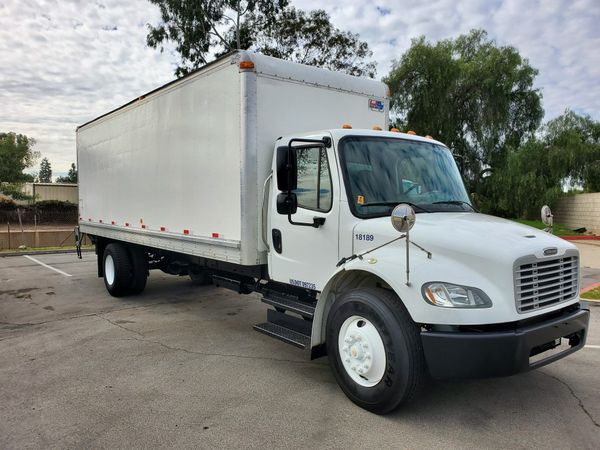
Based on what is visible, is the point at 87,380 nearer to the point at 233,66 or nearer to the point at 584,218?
the point at 233,66

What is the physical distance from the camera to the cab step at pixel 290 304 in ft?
15.6

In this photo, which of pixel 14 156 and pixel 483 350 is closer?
pixel 483 350

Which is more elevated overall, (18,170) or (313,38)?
(313,38)

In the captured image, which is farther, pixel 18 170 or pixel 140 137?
pixel 18 170

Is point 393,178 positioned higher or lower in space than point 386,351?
higher

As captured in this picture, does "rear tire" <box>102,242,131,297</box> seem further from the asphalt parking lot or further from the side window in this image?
the side window

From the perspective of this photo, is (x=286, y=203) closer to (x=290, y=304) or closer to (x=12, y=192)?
(x=290, y=304)

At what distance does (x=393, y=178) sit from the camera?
4.43 meters

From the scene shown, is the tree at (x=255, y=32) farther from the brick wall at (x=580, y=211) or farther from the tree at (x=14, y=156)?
the tree at (x=14, y=156)

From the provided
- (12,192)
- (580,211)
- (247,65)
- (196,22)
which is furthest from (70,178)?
(247,65)

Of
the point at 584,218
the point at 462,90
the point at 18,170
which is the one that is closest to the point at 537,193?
the point at 584,218

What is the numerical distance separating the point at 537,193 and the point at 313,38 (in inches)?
591

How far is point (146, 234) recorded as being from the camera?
24.4ft

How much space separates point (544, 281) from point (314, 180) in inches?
85.0
